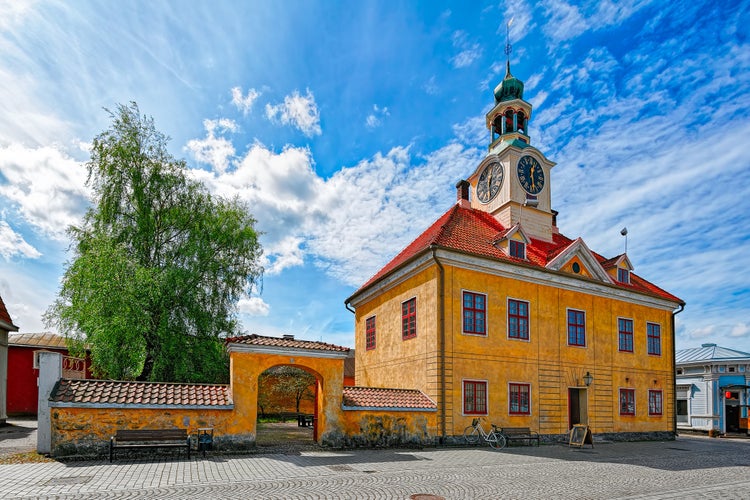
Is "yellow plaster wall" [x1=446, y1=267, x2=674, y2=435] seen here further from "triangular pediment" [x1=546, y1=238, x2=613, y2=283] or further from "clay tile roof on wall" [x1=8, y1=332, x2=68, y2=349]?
"clay tile roof on wall" [x1=8, y1=332, x2=68, y2=349]

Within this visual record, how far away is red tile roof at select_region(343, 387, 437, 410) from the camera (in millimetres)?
16547

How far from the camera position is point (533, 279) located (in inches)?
832

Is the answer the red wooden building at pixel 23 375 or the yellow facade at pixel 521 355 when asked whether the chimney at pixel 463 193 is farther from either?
the red wooden building at pixel 23 375

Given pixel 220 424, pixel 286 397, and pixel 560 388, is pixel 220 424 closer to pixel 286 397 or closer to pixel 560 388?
pixel 560 388

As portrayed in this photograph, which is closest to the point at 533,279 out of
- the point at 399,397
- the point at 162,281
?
the point at 399,397

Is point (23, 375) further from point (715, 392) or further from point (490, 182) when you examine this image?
point (715, 392)

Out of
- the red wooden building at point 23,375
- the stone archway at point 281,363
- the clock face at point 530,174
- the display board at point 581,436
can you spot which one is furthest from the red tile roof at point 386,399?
the red wooden building at point 23,375

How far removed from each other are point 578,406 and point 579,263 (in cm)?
631

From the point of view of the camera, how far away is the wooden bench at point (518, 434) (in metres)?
18.1

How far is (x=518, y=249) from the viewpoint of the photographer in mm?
21438

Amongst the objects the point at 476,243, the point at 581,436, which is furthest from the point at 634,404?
the point at 476,243

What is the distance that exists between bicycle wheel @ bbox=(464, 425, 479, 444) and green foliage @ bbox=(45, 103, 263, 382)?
10.7 m

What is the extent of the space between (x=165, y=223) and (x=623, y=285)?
21.4 meters

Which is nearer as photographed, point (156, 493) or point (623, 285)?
point (156, 493)
